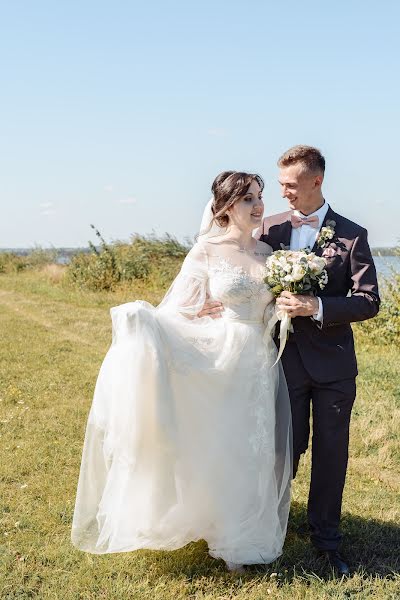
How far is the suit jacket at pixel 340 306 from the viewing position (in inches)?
159

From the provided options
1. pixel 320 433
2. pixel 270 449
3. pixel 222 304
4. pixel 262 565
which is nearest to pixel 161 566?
pixel 262 565

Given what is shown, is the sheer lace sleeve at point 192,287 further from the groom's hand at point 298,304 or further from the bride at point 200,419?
the groom's hand at point 298,304

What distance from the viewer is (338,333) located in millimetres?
4227

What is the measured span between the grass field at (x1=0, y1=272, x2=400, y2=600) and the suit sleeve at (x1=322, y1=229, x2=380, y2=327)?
1.50 metres

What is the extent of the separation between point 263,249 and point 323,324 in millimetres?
675

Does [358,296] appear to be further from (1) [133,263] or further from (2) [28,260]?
(2) [28,260]

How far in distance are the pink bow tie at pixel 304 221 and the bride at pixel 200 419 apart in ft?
0.73

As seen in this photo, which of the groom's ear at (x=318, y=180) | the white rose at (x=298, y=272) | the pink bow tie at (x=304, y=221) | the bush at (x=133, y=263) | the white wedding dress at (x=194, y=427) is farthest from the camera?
the bush at (x=133, y=263)

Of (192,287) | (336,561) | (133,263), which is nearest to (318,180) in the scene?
(192,287)

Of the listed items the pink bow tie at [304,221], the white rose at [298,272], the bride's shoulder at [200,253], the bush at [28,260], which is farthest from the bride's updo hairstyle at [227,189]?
the bush at [28,260]

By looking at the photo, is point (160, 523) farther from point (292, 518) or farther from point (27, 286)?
point (27, 286)

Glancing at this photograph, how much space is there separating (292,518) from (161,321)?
1.85 metres

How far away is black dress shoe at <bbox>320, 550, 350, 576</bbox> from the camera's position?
4.14 meters

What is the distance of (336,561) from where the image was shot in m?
4.21
